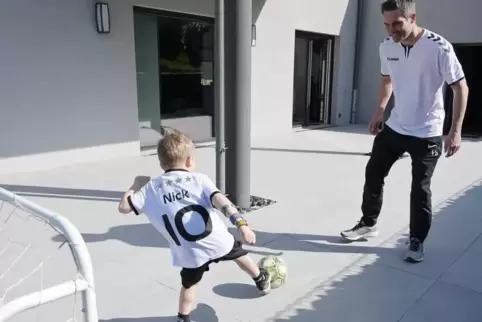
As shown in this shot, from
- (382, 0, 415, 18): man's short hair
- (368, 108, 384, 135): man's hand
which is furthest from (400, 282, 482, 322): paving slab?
(382, 0, 415, 18): man's short hair

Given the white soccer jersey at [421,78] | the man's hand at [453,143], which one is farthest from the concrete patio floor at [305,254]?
the white soccer jersey at [421,78]

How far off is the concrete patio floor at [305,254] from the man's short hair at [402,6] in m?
1.48

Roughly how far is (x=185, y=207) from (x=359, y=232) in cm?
162

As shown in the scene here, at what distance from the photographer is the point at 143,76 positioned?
6156mm

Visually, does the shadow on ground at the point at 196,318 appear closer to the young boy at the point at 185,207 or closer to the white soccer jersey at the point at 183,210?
the young boy at the point at 185,207

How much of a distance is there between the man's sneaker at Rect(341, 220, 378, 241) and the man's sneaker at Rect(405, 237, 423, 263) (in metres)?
0.36

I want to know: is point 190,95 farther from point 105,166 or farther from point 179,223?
point 179,223

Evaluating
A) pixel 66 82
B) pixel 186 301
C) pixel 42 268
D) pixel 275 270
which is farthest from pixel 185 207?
pixel 66 82

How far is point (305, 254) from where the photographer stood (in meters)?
2.74

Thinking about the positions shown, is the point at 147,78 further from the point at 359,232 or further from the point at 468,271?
the point at 468,271

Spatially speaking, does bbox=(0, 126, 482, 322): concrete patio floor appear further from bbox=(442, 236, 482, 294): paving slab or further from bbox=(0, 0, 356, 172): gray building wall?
bbox=(0, 0, 356, 172): gray building wall

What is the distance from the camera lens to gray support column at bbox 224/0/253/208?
3.31 metres

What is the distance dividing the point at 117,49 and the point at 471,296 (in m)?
4.89

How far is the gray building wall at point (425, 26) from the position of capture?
28.2 ft
